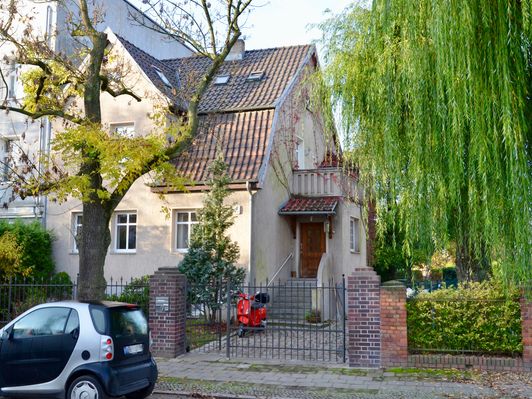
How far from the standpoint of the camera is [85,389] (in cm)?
716

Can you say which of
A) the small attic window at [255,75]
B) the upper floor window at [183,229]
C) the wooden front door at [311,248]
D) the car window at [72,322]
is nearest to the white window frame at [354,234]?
the wooden front door at [311,248]

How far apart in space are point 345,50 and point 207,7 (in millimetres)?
3114

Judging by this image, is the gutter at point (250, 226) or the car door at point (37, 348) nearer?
the car door at point (37, 348)

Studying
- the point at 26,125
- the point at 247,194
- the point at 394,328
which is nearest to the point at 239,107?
the point at 247,194

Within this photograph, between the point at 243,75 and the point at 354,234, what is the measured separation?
7929 mm

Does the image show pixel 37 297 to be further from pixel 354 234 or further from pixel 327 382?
pixel 354 234

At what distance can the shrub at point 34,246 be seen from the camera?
17156 millimetres

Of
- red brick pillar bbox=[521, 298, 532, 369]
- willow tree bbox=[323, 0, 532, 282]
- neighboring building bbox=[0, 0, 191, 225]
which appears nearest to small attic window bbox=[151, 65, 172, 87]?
neighboring building bbox=[0, 0, 191, 225]

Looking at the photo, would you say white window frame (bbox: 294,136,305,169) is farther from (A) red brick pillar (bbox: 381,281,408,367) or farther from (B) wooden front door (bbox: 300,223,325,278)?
(A) red brick pillar (bbox: 381,281,408,367)

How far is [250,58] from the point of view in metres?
22.5

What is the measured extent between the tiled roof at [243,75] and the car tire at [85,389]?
40.8ft

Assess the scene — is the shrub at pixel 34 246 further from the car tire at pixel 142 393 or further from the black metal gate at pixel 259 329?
the car tire at pixel 142 393

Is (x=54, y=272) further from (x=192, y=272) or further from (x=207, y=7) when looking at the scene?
(x=207, y=7)

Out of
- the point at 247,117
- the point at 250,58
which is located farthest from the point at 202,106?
the point at 250,58
